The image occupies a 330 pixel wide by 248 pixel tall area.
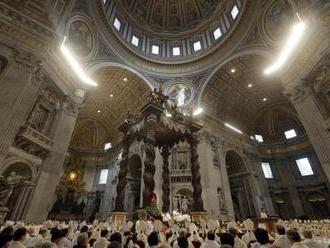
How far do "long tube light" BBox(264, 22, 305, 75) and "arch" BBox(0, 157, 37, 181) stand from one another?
15636mm

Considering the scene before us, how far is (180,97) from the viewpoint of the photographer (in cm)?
1792

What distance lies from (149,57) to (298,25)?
40.0ft

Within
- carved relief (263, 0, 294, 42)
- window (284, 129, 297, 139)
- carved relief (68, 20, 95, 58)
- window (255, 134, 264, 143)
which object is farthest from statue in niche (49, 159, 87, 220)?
window (284, 129, 297, 139)

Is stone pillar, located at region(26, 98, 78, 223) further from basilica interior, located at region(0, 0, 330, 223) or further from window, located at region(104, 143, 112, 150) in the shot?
window, located at region(104, 143, 112, 150)

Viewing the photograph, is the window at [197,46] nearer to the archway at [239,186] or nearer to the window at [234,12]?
the window at [234,12]

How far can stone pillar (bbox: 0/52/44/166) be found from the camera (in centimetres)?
781

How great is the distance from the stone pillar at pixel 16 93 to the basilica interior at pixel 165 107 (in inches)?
1.7

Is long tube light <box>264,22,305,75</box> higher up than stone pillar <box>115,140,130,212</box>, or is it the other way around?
long tube light <box>264,22,305,75</box>

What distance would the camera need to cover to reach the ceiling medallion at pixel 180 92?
1752 cm

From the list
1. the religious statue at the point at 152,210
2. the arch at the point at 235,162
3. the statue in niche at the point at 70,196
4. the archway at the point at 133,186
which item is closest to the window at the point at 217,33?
the arch at the point at 235,162

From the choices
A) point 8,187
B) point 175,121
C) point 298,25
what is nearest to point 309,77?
point 298,25

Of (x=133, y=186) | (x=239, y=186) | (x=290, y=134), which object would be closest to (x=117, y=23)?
(x=133, y=186)

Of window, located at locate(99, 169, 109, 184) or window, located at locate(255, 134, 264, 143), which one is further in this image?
window, located at locate(255, 134, 264, 143)

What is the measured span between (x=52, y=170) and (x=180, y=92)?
12.7 meters
